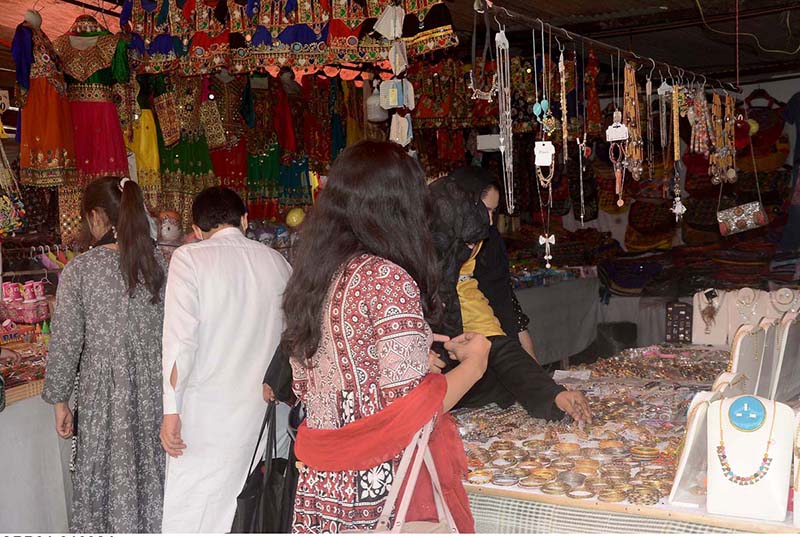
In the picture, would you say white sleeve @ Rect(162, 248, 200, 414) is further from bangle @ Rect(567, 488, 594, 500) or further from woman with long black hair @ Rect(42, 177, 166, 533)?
bangle @ Rect(567, 488, 594, 500)

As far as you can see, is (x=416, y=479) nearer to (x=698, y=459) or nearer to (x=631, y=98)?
(x=698, y=459)

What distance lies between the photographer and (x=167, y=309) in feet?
9.82

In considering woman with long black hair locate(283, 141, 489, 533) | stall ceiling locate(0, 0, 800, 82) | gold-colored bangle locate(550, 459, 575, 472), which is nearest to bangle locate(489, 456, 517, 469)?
gold-colored bangle locate(550, 459, 575, 472)

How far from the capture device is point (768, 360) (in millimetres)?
2645

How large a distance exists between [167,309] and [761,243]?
6067mm

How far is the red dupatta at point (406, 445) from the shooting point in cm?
166

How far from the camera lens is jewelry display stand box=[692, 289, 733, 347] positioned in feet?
14.4

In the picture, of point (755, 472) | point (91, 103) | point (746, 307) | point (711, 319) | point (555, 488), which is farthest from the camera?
point (91, 103)

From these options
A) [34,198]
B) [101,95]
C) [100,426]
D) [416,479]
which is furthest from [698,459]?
[34,198]

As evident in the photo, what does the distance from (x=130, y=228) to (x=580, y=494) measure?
2.01 meters

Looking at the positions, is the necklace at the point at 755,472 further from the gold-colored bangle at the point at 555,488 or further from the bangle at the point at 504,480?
the bangle at the point at 504,480

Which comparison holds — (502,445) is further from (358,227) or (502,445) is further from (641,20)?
(641,20)

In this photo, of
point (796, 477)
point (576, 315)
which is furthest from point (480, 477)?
point (576, 315)

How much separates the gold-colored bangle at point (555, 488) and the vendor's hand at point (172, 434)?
1.41 m
